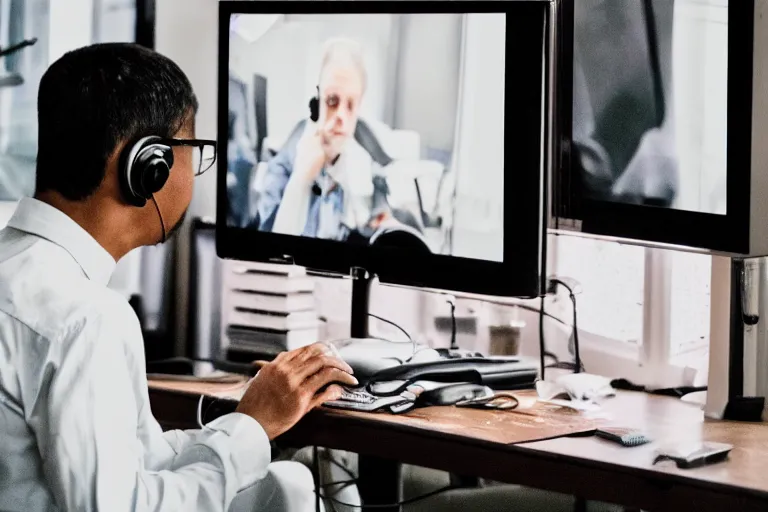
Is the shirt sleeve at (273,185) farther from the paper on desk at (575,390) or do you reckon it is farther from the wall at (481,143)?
the paper on desk at (575,390)

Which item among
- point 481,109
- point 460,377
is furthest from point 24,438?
point 481,109

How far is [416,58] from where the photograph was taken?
203 centimetres

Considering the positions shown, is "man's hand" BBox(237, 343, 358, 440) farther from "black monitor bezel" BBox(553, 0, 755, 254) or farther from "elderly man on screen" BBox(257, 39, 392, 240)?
"black monitor bezel" BBox(553, 0, 755, 254)

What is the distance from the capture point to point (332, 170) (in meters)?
2.13

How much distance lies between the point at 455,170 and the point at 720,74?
472 mm

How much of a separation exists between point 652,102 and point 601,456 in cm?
63

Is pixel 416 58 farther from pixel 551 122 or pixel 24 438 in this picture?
pixel 24 438

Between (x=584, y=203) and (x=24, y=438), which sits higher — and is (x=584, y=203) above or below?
above

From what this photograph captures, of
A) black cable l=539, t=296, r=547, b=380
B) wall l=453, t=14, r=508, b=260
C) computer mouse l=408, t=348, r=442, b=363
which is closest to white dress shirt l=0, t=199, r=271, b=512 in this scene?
computer mouse l=408, t=348, r=442, b=363

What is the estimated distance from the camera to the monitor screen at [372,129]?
1.95 metres

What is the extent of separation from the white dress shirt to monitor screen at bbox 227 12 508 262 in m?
0.76

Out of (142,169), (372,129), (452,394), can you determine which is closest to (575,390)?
(452,394)

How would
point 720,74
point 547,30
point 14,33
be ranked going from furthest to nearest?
point 14,33 → point 547,30 → point 720,74

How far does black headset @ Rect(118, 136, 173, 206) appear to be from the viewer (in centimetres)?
141
